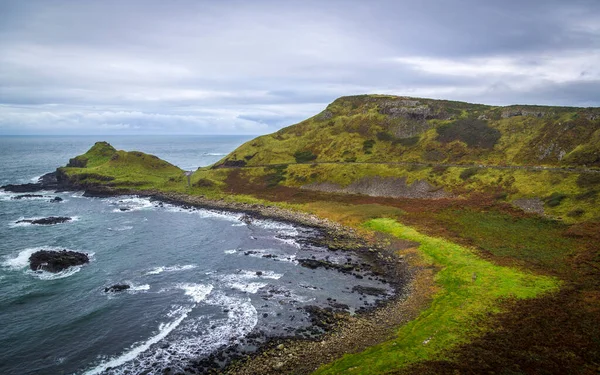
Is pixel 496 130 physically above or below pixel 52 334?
above

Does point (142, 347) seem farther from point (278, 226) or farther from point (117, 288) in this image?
point (278, 226)

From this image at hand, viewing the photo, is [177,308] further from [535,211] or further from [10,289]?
[535,211]

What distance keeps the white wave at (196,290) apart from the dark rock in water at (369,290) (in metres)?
20.8

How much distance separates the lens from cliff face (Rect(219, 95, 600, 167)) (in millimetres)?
113438

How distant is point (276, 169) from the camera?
456 ft

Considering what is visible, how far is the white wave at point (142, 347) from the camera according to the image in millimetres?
35031

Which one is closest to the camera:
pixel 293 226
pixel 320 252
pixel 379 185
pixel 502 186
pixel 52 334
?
pixel 52 334

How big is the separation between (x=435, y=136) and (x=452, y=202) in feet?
184

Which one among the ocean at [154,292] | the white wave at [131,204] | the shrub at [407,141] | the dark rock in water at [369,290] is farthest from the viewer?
the shrub at [407,141]

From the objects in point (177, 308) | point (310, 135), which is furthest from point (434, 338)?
point (310, 135)

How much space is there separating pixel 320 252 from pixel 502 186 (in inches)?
2299

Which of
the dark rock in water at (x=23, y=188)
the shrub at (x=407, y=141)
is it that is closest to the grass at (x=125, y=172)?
the dark rock in water at (x=23, y=188)

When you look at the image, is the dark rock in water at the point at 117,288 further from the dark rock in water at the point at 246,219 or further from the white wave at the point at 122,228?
the dark rock in water at the point at 246,219

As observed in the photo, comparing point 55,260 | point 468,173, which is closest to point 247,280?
point 55,260
